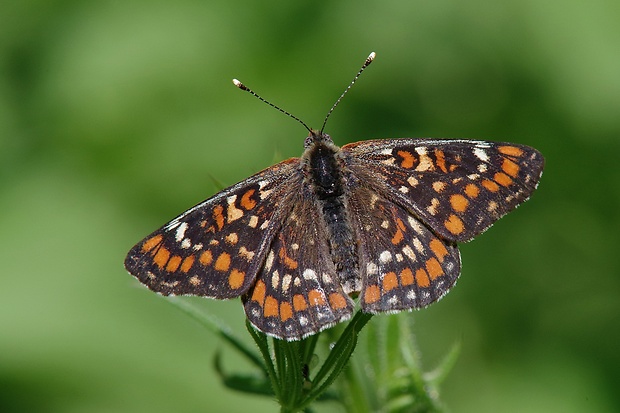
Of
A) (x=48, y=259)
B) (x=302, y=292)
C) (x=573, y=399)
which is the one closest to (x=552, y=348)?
(x=573, y=399)

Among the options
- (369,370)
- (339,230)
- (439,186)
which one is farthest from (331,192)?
(369,370)

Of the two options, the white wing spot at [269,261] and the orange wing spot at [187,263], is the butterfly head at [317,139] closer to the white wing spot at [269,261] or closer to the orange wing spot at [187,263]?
the white wing spot at [269,261]

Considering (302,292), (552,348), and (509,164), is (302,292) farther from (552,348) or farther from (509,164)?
(552,348)

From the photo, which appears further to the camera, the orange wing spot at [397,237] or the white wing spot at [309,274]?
the orange wing spot at [397,237]

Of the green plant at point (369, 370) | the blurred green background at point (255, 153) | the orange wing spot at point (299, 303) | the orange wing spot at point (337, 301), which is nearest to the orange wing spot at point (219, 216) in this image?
the green plant at point (369, 370)

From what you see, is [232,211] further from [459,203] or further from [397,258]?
[459,203]

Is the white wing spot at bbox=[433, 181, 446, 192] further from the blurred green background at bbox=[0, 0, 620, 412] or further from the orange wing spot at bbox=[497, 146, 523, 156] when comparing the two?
the blurred green background at bbox=[0, 0, 620, 412]

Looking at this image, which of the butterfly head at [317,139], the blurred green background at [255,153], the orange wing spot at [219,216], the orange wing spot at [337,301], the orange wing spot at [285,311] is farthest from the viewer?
the blurred green background at [255,153]
